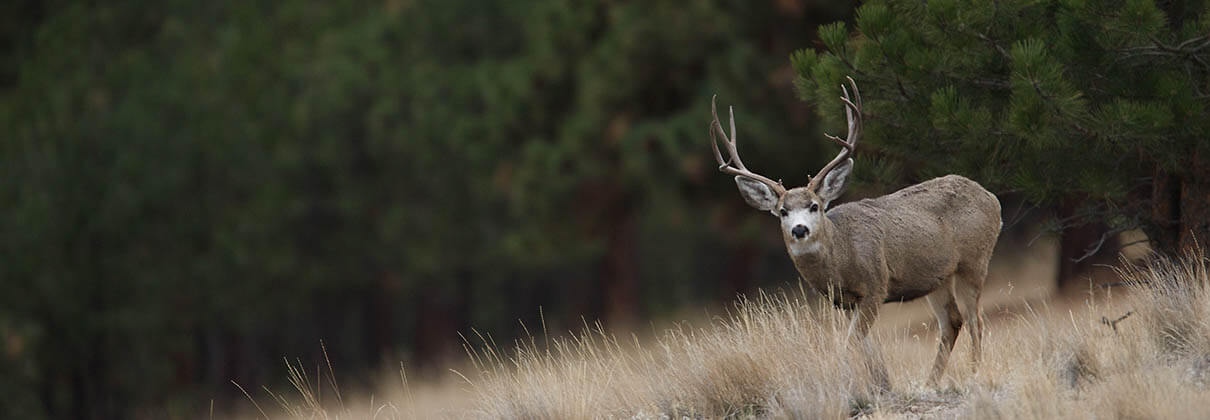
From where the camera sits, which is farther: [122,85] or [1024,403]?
[122,85]

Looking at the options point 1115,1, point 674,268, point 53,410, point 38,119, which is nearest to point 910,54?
point 1115,1

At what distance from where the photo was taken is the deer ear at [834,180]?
7.46 metres

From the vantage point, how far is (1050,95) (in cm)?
766

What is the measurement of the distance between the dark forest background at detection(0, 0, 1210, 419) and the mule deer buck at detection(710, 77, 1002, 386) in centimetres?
154

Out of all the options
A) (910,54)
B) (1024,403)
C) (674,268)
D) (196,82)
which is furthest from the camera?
(674,268)

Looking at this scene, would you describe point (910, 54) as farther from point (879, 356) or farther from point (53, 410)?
point (53, 410)

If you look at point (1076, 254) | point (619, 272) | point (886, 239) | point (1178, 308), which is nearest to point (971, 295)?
point (886, 239)

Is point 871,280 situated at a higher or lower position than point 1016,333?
higher

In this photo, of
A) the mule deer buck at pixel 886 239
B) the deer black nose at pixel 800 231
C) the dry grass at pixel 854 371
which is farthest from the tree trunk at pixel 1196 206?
the deer black nose at pixel 800 231

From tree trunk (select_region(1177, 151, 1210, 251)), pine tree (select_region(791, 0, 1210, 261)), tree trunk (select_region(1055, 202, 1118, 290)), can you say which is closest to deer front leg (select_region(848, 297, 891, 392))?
pine tree (select_region(791, 0, 1210, 261))

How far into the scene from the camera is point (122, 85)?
24891 millimetres

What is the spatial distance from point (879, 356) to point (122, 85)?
20555mm

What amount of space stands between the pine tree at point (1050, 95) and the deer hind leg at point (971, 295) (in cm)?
→ 75

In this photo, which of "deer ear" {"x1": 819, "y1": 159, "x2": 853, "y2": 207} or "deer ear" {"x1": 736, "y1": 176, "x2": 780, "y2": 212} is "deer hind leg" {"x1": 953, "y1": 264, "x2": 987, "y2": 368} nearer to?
"deer ear" {"x1": 819, "y1": 159, "x2": 853, "y2": 207}
